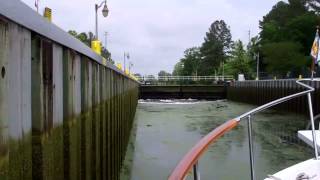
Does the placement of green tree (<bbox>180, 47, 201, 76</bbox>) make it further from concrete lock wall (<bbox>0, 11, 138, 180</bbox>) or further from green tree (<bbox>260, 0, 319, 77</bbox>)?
concrete lock wall (<bbox>0, 11, 138, 180</bbox>)

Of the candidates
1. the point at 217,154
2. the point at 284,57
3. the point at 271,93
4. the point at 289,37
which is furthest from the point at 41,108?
the point at 289,37

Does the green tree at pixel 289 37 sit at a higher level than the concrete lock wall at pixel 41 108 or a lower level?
higher

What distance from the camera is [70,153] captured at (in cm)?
522

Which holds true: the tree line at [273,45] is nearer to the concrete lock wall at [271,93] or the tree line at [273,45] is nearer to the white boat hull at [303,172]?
the concrete lock wall at [271,93]

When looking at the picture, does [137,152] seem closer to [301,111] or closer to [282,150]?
[282,150]

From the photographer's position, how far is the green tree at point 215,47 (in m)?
163

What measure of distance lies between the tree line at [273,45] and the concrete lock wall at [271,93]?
35.3ft

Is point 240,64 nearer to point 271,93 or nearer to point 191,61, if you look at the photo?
point 191,61

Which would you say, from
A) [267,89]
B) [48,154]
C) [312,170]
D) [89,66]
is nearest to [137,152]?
[89,66]

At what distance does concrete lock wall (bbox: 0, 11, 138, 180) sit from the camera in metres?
3.27

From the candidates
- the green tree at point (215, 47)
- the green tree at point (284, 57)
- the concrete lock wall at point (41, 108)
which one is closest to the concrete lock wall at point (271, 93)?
the concrete lock wall at point (41, 108)

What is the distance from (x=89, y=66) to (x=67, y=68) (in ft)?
6.80

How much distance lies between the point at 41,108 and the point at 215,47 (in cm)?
15935

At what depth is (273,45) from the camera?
10400cm
